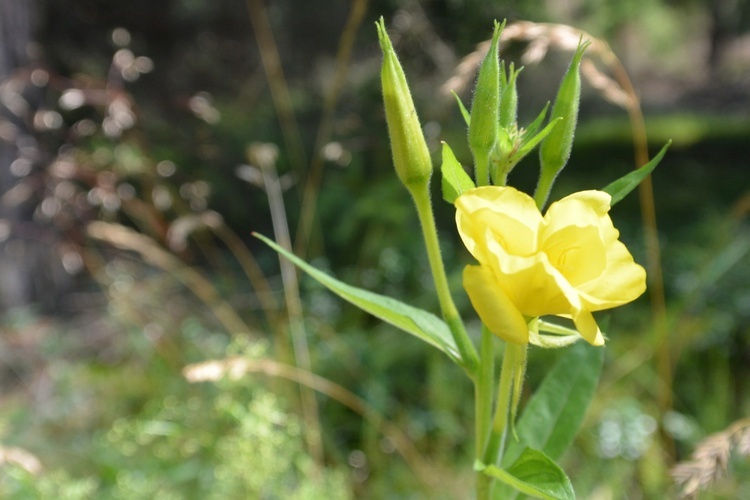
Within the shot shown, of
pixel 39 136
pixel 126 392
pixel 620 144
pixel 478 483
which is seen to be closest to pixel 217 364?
pixel 478 483

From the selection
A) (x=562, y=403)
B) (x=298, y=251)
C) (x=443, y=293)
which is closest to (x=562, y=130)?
(x=443, y=293)

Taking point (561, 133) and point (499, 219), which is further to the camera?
point (561, 133)

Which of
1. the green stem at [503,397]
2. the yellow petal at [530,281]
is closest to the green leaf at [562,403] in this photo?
the green stem at [503,397]

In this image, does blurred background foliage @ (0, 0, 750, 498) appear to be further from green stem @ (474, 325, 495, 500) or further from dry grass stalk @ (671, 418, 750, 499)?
green stem @ (474, 325, 495, 500)

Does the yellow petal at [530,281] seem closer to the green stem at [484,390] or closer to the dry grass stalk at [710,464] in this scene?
the green stem at [484,390]

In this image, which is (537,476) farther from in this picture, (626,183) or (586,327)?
(626,183)

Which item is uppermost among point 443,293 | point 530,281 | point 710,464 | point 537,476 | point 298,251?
point 530,281

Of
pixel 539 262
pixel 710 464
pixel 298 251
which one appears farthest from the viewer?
pixel 298 251

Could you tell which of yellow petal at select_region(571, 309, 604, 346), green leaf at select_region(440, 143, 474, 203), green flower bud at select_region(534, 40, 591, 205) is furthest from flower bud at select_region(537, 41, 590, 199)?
yellow petal at select_region(571, 309, 604, 346)
